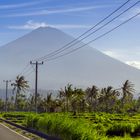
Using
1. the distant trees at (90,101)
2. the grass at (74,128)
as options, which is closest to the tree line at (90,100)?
the distant trees at (90,101)

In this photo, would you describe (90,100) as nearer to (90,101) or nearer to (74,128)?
(90,101)

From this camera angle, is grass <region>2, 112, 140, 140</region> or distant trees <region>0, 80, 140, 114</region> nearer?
grass <region>2, 112, 140, 140</region>

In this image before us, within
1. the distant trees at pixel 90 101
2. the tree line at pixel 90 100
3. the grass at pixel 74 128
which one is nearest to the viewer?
the grass at pixel 74 128

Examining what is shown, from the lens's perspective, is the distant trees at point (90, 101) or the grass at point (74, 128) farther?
the distant trees at point (90, 101)

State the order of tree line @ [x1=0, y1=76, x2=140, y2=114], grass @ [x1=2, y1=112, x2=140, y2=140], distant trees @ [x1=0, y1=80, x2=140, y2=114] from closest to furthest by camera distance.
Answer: grass @ [x1=2, y1=112, x2=140, y2=140], tree line @ [x1=0, y1=76, x2=140, y2=114], distant trees @ [x1=0, y1=80, x2=140, y2=114]

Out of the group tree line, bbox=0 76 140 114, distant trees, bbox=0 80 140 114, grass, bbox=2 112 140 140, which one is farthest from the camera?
distant trees, bbox=0 80 140 114

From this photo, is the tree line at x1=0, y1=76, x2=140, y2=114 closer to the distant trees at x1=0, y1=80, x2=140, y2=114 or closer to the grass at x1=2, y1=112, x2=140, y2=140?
the distant trees at x1=0, y1=80, x2=140, y2=114

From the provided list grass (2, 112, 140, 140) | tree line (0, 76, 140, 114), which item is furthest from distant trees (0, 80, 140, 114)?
grass (2, 112, 140, 140)

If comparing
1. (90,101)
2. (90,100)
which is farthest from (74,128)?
(90,100)

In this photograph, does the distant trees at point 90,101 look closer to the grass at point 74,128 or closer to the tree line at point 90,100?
the tree line at point 90,100

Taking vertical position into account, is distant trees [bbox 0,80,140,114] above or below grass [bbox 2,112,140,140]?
above

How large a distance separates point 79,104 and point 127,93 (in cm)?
1779

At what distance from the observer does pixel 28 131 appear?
33156mm

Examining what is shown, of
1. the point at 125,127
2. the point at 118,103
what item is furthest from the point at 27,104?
the point at 125,127
